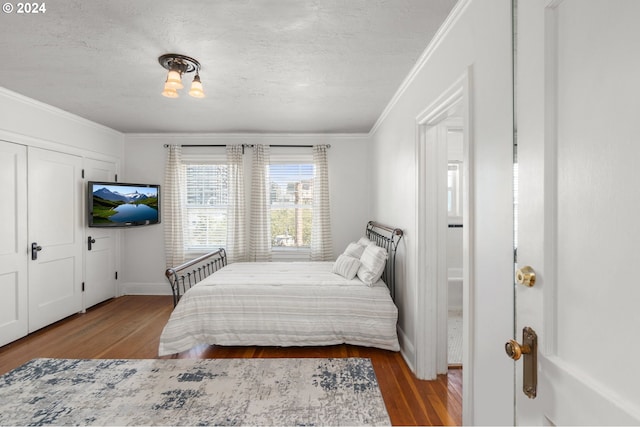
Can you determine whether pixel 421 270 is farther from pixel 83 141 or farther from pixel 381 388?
pixel 83 141

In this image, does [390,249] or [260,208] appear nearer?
[390,249]

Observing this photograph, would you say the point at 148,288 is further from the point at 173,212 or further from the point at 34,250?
the point at 34,250

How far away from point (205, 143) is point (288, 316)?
3.22 m

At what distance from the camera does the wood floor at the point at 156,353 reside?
85.0 inches

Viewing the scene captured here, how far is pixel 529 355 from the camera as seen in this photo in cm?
88

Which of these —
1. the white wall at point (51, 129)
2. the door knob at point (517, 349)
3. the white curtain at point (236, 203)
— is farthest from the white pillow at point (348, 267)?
the white wall at point (51, 129)

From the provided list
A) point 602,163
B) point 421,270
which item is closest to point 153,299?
point 421,270

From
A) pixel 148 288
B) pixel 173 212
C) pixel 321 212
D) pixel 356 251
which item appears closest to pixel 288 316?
pixel 356 251

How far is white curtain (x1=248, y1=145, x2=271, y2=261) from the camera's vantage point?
15.7ft

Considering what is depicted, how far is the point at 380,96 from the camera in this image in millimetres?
3207

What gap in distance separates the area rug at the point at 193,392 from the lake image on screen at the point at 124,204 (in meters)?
1.96

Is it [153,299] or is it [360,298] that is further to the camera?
[153,299]

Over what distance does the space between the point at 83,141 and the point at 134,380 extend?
10.6 ft

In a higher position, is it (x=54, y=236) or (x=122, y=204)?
(x=122, y=204)
